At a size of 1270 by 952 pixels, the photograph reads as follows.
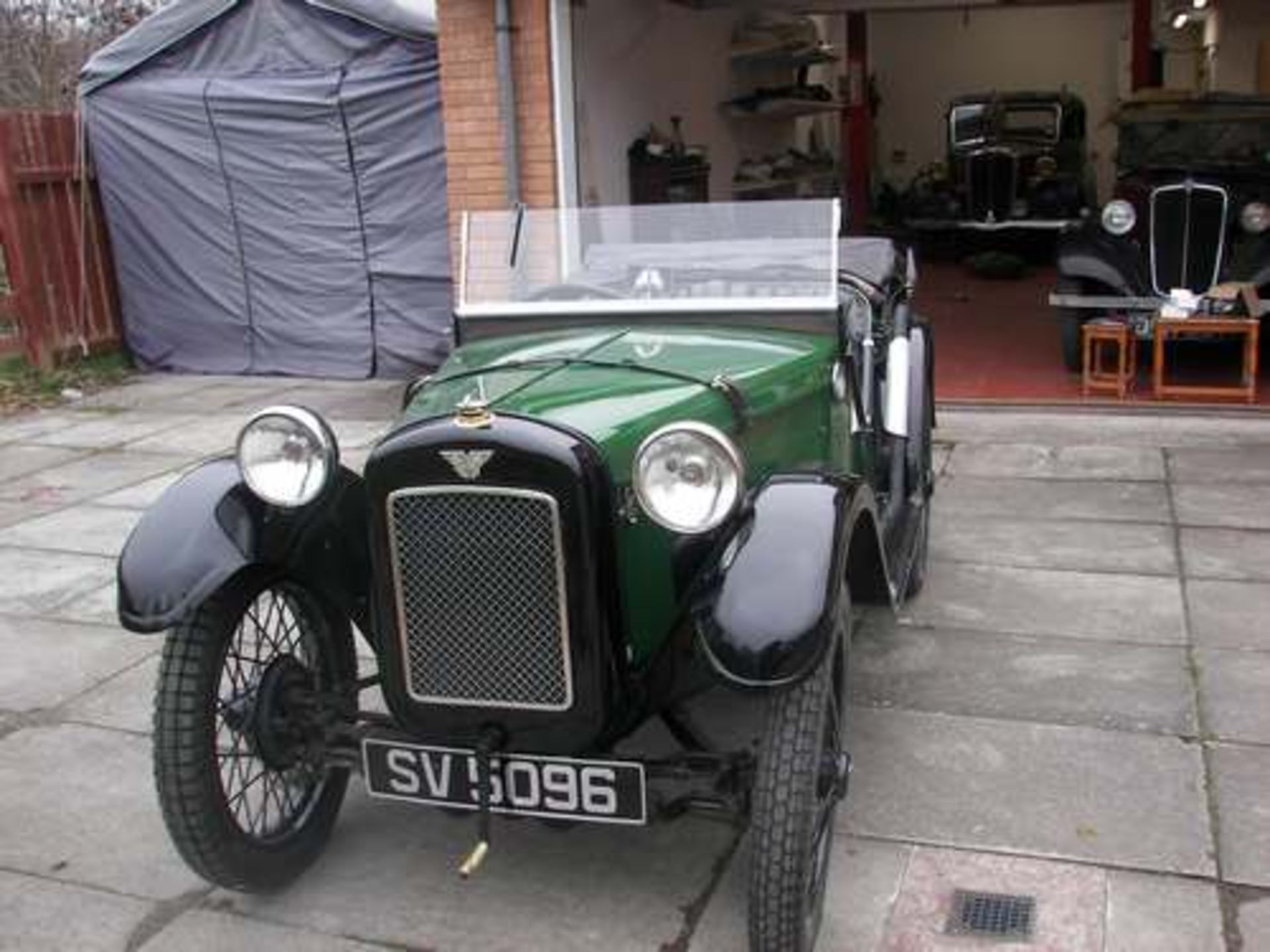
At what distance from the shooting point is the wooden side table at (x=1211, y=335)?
297 inches

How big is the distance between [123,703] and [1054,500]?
3.98 meters

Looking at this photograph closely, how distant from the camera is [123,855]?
11.1 ft

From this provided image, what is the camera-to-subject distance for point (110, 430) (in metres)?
8.49

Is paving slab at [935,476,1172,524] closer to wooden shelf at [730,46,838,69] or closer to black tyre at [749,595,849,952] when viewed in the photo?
black tyre at [749,595,849,952]

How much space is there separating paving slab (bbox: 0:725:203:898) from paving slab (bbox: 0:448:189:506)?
121 inches

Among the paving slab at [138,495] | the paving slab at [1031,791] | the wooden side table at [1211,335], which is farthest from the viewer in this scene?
the wooden side table at [1211,335]

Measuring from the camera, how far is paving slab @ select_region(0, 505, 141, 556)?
19.6ft

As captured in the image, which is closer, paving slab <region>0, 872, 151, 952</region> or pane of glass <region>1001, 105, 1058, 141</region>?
paving slab <region>0, 872, 151, 952</region>

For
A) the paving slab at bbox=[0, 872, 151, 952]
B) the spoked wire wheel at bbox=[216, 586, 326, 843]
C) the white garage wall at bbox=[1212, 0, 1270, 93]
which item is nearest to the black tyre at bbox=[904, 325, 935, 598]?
the spoked wire wheel at bbox=[216, 586, 326, 843]

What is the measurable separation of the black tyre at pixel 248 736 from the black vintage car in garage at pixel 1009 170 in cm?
1163

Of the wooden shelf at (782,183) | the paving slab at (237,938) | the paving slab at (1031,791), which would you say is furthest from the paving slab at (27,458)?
the wooden shelf at (782,183)

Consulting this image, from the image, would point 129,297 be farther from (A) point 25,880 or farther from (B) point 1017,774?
(B) point 1017,774

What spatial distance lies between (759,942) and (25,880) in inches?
71.0

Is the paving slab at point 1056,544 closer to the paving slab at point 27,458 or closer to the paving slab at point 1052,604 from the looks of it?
the paving slab at point 1052,604
